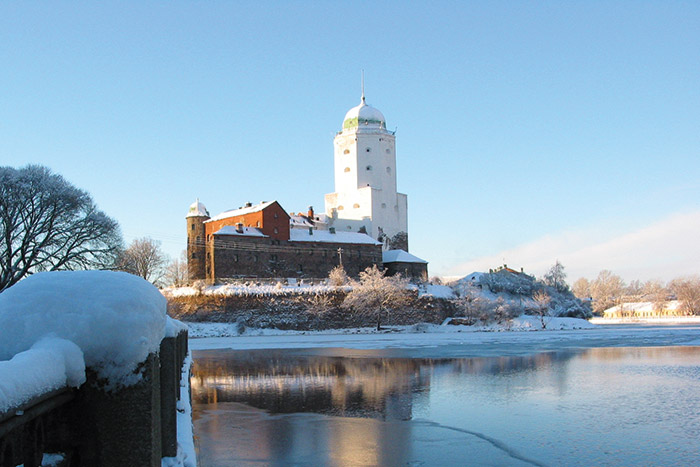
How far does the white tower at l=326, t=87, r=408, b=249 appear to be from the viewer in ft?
216

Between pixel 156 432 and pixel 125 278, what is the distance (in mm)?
824

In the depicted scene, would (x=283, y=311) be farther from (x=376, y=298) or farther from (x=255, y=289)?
(x=376, y=298)

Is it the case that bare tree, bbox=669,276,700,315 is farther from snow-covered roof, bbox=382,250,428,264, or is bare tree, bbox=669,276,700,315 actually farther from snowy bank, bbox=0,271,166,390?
snowy bank, bbox=0,271,166,390

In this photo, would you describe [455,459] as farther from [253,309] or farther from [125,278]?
[253,309]

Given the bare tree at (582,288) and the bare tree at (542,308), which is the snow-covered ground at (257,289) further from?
the bare tree at (582,288)

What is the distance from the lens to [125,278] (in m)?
3.39

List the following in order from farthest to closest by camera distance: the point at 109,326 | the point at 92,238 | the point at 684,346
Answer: the point at 92,238 < the point at 684,346 < the point at 109,326

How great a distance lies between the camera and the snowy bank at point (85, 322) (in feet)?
9.72

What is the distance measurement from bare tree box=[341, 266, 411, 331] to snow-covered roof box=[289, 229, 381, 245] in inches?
284

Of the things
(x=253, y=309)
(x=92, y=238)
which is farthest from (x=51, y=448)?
(x=253, y=309)

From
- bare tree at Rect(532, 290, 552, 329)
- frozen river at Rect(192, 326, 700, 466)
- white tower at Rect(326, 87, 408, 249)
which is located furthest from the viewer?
white tower at Rect(326, 87, 408, 249)

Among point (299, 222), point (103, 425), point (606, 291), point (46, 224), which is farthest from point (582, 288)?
point (103, 425)

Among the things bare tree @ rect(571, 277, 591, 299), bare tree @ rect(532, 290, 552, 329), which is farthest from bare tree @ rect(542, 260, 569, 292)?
bare tree @ rect(571, 277, 591, 299)

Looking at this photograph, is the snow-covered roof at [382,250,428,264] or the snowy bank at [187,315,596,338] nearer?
the snowy bank at [187,315,596,338]
